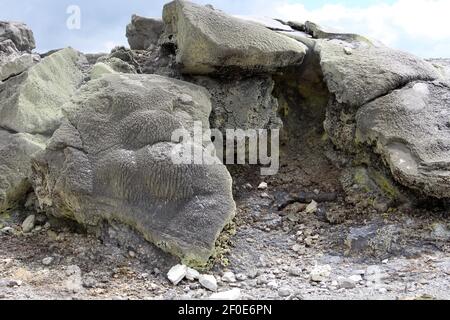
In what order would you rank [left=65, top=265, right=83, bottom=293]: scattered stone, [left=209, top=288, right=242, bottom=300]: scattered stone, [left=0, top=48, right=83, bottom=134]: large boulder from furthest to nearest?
[left=0, top=48, right=83, bottom=134]: large boulder < [left=65, top=265, right=83, bottom=293]: scattered stone < [left=209, top=288, right=242, bottom=300]: scattered stone

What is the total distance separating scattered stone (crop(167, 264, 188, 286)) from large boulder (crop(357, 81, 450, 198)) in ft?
6.79

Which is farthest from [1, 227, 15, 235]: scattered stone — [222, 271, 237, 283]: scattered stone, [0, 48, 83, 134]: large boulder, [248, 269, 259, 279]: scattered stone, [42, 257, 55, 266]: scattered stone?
[248, 269, 259, 279]: scattered stone

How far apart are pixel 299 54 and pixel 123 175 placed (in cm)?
232

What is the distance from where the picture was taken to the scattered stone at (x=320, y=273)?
13.5 feet

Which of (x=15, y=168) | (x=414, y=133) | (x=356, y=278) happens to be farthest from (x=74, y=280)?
(x=414, y=133)

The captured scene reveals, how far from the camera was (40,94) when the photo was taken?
5594mm

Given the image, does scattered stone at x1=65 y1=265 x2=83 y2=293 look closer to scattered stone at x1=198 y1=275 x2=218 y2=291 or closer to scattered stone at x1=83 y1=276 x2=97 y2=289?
scattered stone at x1=83 y1=276 x2=97 y2=289

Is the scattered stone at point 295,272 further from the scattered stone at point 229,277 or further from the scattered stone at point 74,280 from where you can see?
the scattered stone at point 74,280

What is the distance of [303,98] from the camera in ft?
19.4

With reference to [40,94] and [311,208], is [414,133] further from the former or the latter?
Answer: [40,94]

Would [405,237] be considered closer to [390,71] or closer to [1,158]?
[390,71]

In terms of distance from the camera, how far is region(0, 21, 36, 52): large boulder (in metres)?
8.82

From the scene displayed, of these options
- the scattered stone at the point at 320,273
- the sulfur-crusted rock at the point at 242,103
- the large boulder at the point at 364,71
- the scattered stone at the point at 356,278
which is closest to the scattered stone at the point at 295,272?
the scattered stone at the point at 320,273

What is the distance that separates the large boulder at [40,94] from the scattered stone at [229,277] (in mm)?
2412
